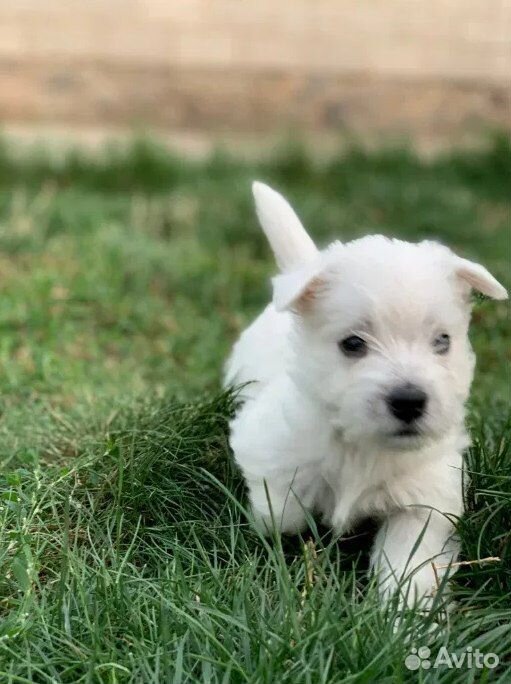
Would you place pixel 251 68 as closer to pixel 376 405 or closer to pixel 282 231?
pixel 282 231

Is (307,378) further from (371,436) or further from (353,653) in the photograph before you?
(353,653)

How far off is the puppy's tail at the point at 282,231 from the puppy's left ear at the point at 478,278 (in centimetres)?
64

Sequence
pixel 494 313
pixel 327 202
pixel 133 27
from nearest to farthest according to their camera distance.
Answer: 1. pixel 494 313
2. pixel 327 202
3. pixel 133 27

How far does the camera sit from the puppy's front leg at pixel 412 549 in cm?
256

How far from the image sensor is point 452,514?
273 cm

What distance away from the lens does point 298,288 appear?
2.61 metres

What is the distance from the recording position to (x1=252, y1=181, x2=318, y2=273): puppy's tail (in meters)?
3.20

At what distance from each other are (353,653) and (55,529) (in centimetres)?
106

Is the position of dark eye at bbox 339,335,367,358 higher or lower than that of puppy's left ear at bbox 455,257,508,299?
lower

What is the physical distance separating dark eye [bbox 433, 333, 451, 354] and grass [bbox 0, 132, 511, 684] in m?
0.47

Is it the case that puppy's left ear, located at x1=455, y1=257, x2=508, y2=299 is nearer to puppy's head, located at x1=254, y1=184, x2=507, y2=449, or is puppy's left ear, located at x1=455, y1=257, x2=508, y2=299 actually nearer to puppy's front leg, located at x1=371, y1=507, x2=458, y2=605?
puppy's head, located at x1=254, y1=184, x2=507, y2=449

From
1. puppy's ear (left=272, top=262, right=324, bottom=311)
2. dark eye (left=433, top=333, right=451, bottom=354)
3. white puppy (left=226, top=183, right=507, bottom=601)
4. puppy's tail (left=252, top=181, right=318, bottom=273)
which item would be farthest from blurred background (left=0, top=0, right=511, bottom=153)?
dark eye (left=433, top=333, right=451, bottom=354)

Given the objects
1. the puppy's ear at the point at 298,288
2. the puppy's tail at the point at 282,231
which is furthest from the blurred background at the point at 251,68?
the puppy's ear at the point at 298,288

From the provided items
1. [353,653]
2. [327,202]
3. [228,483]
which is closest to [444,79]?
[327,202]
